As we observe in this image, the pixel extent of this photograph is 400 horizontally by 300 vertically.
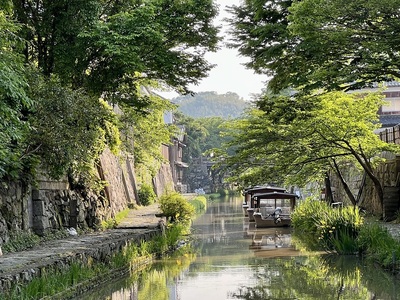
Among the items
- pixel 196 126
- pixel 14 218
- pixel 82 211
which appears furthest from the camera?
pixel 196 126

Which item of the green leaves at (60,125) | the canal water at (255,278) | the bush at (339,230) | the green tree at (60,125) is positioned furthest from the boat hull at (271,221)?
the green leaves at (60,125)

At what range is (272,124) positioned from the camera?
23.0 metres

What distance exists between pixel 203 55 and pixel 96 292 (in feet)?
38.7

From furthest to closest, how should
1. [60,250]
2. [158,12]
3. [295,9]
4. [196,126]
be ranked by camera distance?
[196,126]
[158,12]
[60,250]
[295,9]

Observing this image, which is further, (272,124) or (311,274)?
(272,124)

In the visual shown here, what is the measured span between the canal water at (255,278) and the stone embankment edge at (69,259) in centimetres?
97

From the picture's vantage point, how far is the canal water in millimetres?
14117

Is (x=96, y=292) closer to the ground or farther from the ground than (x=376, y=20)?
closer to the ground

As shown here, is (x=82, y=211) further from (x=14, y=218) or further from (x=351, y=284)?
(x=351, y=284)

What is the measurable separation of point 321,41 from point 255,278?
22.2ft

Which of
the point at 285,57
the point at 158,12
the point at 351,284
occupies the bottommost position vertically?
the point at 351,284

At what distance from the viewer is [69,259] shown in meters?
14.5

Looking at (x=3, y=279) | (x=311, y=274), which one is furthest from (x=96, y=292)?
(x=311, y=274)

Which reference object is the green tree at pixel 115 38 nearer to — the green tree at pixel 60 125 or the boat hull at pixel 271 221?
the green tree at pixel 60 125
